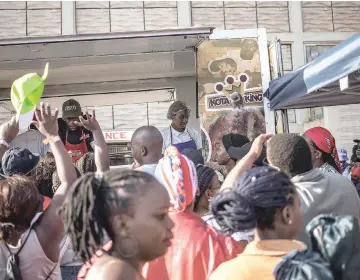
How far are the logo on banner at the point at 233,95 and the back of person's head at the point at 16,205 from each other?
413 centimetres

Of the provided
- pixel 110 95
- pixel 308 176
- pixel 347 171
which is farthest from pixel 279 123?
pixel 308 176

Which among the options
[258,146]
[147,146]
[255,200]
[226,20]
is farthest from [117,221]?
[226,20]

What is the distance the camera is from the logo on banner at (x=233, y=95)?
658cm

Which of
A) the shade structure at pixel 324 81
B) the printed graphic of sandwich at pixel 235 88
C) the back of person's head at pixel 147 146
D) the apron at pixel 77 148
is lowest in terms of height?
the back of person's head at pixel 147 146

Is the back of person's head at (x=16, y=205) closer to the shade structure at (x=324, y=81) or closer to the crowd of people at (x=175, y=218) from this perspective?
the crowd of people at (x=175, y=218)

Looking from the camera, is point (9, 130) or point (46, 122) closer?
point (46, 122)

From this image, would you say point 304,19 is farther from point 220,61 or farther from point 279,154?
point 279,154

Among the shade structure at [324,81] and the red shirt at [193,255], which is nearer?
the red shirt at [193,255]

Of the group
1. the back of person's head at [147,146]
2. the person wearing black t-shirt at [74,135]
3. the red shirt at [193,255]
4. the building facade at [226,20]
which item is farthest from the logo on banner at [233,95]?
the building facade at [226,20]

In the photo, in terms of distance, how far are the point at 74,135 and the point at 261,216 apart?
4.56 meters

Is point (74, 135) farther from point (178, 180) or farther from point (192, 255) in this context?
point (192, 255)

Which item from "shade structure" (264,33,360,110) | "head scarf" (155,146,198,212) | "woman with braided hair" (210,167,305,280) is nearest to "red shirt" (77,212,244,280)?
"head scarf" (155,146,198,212)

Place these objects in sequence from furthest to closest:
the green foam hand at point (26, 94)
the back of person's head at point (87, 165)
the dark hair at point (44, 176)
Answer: the back of person's head at point (87, 165)
the dark hair at point (44, 176)
the green foam hand at point (26, 94)

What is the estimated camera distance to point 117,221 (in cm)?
187
